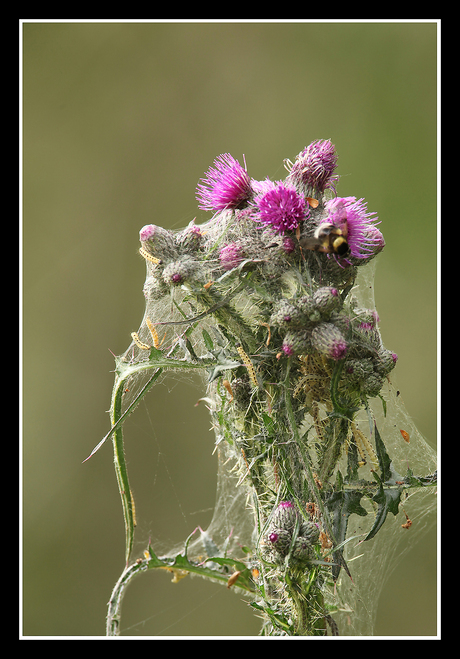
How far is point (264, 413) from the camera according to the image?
1240 millimetres

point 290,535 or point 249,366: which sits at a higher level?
point 249,366

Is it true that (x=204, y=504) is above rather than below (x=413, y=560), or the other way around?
above

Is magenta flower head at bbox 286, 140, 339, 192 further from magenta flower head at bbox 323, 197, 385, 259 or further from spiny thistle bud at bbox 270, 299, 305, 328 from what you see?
spiny thistle bud at bbox 270, 299, 305, 328

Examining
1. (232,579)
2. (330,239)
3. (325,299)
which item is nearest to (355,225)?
(330,239)

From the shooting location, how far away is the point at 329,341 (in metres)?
1.11

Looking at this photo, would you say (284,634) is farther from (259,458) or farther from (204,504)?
(204,504)

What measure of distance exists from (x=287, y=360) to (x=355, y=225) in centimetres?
41

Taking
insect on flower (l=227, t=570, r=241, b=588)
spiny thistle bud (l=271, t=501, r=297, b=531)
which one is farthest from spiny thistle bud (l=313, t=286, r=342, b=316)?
insect on flower (l=227, t=570, r=241, b=588)

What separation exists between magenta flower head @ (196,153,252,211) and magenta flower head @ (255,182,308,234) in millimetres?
104

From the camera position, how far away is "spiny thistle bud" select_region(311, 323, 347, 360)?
3.62ft

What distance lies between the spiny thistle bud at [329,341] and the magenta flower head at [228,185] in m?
0.44

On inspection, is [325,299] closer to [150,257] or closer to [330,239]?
[330,239]

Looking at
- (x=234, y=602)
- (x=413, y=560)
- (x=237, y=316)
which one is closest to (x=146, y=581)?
(x=234, y=602)

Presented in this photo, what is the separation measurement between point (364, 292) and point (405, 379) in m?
1.67
